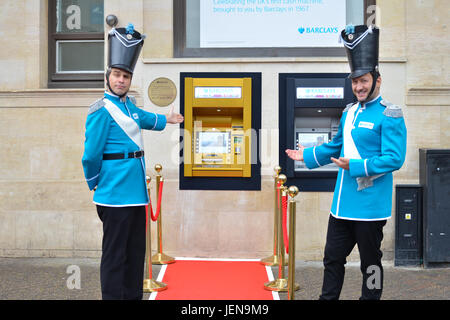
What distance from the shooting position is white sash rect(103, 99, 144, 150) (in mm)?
3666

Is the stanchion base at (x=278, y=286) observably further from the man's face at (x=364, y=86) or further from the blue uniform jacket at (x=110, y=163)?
the man's face at (x=364, y=86)

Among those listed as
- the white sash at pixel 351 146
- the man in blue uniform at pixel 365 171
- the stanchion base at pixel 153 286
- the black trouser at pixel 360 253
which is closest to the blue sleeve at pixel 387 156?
the man in blue uniform at pixel 365 171

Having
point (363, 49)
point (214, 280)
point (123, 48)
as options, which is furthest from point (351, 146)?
point (214, 280)

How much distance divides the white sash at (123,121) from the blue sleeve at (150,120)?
0.83ft

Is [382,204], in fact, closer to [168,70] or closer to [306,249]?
[306,249]

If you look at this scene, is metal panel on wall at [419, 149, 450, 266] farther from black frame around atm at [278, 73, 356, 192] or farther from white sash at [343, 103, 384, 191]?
Answer: white sash at [343, 103, 384, 191]

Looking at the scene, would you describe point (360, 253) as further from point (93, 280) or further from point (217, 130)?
point (93, 280)

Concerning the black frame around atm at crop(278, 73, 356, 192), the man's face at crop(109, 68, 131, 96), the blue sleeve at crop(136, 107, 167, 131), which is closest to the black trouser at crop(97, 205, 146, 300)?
the blue sleeve at crop(136, 107, 167, 131)

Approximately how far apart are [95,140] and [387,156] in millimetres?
2113

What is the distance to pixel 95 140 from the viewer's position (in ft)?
11.7

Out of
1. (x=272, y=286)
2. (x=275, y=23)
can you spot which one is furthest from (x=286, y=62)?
(x=272, y=286)

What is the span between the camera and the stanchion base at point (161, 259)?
230 inches

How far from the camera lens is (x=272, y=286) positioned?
4.93 m

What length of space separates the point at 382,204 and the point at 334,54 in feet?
10.4
